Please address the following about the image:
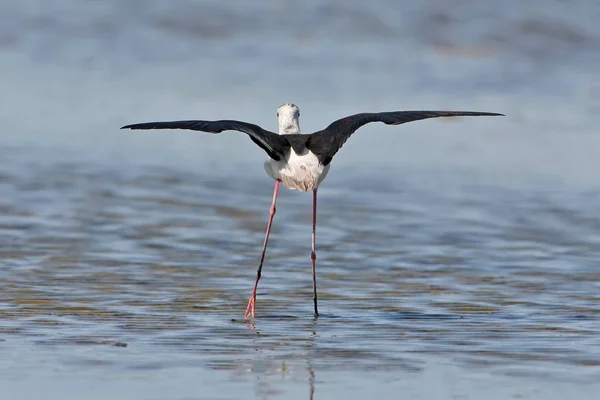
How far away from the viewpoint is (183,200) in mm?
13672

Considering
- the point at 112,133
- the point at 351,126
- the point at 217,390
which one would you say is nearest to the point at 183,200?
the point at 112,133

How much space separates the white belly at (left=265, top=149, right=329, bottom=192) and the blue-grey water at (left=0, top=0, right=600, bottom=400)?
2.77 feet

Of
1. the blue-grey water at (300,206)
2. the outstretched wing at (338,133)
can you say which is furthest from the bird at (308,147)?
the blue-grey water at (300,206)

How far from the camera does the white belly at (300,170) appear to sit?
923 cm

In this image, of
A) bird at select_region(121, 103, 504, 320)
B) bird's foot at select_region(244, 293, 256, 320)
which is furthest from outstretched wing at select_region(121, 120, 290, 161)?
bird's foot at select_region(244, 293, 256, 320)

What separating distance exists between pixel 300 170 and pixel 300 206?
438 centimetres

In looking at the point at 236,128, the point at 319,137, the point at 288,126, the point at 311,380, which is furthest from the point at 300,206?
the point at 311,380

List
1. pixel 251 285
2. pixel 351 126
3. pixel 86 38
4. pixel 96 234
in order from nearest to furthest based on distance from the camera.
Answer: pixel 351 126, pixel 251 285, pixel 96 234, pixel 86 38

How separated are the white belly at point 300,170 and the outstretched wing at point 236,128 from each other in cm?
11

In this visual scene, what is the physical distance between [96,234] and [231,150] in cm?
436

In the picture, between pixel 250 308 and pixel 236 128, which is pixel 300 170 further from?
pixel 250 308

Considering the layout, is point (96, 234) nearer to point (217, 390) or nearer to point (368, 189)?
point (368, 189)

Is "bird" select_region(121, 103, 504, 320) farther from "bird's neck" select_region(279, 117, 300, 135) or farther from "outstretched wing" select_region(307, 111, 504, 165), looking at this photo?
"bird's neck" select_region(279, 117, 300, 135)

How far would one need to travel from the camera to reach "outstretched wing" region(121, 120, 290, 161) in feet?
28.1
